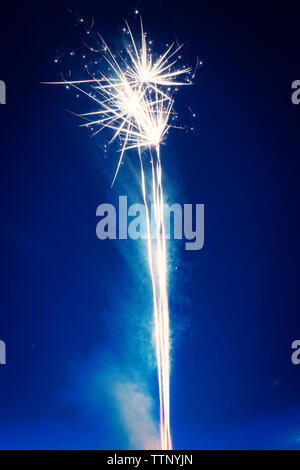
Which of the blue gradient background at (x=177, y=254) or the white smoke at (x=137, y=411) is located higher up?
the blue gradient background at (x=177, y=254)

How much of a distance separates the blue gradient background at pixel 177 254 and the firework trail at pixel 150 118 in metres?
0.07

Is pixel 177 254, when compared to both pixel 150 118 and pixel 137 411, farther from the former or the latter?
pixel 137 411

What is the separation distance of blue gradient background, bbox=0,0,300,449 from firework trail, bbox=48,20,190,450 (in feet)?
0.22

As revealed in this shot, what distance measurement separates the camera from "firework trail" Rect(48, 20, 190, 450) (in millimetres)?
1949

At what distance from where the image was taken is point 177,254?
6.59 feet

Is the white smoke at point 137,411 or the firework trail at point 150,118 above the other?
the firework trail at point 150,118

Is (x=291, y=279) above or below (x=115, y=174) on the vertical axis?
below

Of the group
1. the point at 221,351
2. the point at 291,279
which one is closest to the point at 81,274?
the point at 221,351

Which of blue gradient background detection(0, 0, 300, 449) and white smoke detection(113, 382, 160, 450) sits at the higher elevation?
blue gradient background detection(0, 0, 300, 449)

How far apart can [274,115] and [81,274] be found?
1456 millimetres

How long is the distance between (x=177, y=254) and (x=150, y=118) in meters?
0.78

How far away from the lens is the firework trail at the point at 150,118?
1.95 metres

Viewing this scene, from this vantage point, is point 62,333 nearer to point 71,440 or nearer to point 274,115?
point 71,440

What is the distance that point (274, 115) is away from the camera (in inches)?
80.9
